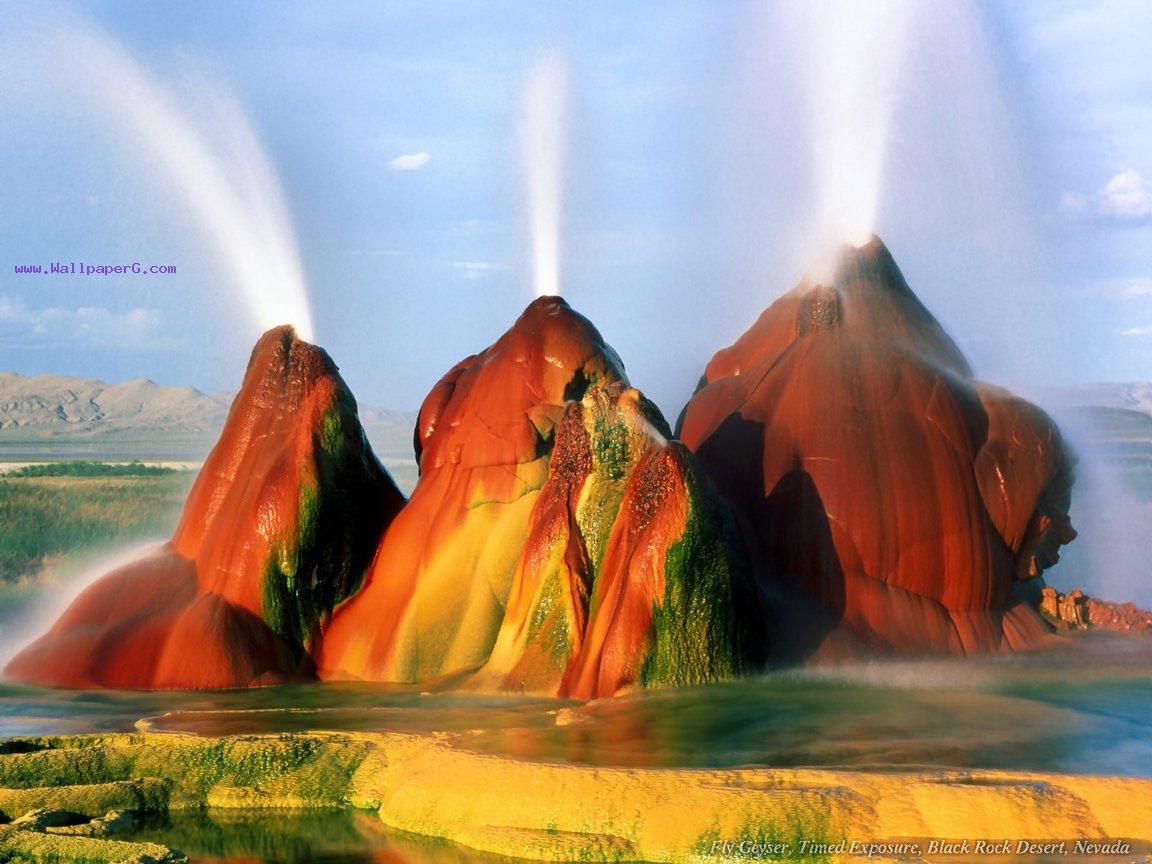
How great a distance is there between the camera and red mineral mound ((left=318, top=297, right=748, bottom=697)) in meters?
12.4

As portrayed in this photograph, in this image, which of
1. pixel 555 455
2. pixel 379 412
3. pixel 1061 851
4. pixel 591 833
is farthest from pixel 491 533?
pixel 379 412

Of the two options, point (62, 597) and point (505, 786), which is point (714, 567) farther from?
point (62, 597)

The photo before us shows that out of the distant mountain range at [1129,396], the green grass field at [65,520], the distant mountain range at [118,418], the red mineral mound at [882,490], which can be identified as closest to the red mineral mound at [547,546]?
the red mineral mound at [882,490]

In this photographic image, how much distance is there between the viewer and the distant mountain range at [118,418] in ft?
328

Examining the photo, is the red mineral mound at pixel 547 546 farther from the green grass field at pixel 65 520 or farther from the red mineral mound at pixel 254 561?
the green grass field at pixel 65 520

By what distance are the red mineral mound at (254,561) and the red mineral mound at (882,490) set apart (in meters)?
3.52

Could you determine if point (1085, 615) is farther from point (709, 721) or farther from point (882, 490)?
point (709, 721)

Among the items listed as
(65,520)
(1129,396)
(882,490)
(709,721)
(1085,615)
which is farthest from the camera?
(1129,396)

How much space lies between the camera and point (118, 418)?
405ft

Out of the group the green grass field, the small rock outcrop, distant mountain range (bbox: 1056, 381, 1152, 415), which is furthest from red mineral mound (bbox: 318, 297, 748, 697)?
distant mountain range (bbox: 1056, 381, 1152, 415)

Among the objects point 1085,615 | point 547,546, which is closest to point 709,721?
point 547,546

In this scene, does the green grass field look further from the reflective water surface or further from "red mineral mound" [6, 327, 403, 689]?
the reflective water surface

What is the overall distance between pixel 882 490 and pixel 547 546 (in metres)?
3.15

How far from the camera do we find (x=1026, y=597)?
49.8 ft
